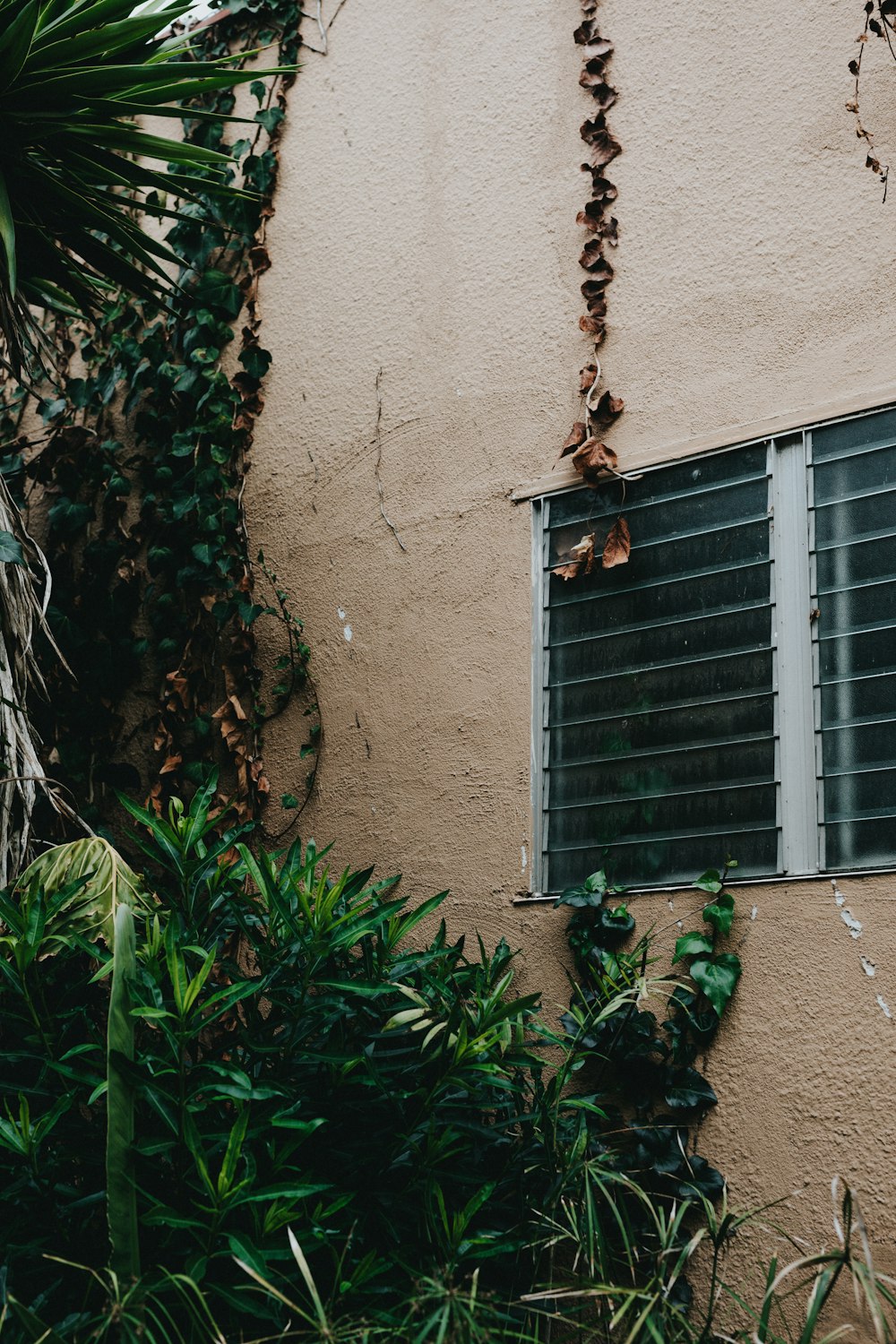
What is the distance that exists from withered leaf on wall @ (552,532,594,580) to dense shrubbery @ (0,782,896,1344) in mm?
965

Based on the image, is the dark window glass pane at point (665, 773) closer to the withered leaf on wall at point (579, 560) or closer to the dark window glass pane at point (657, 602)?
the dark window glass pane at point (657, 602)

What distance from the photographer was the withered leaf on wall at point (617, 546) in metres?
4.05

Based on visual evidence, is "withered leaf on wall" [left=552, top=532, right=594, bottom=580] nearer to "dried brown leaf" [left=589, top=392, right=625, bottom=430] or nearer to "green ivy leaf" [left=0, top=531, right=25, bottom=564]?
"dried brown leaf" [left=589, top=392, right=625, bottom=430]

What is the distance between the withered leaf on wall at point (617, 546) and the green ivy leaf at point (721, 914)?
1071mm

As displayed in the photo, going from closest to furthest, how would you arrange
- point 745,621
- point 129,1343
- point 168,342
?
point 129,1343 → point 745,621 → point 168,342

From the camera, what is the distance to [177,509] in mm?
4922

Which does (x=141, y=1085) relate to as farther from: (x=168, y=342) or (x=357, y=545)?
(x=168, y=342)

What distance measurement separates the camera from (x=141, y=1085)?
2801 mm

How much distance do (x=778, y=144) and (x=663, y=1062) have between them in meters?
2.69

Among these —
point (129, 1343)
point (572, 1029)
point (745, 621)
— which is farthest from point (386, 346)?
point (129, 1343)

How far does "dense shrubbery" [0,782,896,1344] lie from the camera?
107 inches

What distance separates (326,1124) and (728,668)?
5.38 ft

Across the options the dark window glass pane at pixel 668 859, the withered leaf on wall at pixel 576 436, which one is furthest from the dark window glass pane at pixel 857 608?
the withered leaf on wall at pixel 576 436

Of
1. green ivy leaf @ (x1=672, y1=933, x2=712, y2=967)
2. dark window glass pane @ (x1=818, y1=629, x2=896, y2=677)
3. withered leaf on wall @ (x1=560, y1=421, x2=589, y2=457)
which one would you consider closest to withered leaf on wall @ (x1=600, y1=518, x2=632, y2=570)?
withered leaf on wall @ (x1=560, y1=421, x2=589, y2=457)
